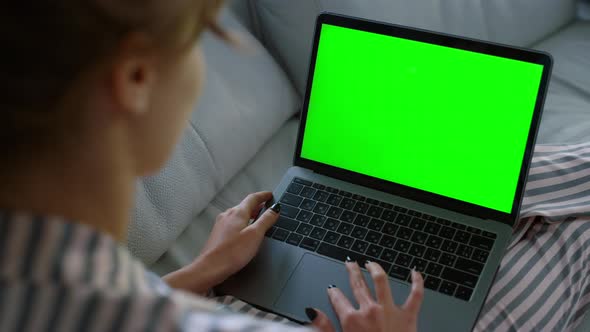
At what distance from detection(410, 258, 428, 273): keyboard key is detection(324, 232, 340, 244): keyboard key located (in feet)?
0.36

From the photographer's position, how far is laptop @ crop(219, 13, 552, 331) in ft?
3.04

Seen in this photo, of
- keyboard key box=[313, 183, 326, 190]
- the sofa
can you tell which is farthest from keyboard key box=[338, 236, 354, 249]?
the sofa

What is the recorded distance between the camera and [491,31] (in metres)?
1.55

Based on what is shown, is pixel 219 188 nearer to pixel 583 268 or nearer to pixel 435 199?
pixel 435 199

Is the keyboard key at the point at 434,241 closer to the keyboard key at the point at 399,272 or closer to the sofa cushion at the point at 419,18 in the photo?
the keyboard key at the point at 399,272

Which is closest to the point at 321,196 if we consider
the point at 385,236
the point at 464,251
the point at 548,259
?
the point at 385,236

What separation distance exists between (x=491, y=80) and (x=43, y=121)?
26.4 inches

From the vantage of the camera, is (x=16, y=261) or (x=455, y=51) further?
(x=455, y=51)

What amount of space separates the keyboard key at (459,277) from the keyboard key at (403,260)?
47 millimetres

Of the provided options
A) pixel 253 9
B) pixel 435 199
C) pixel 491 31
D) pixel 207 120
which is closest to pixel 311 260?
pixel 435 199

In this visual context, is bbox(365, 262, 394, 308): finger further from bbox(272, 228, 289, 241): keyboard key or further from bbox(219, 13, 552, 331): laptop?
bbox(272, 228, 289, 241): keyboard key

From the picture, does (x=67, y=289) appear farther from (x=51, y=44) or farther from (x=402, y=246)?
(x=402, y=246)

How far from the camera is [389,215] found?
3.32 ft

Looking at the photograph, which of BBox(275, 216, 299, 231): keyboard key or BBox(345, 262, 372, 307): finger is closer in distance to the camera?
BBox(345, 262, 372, 307): finger
